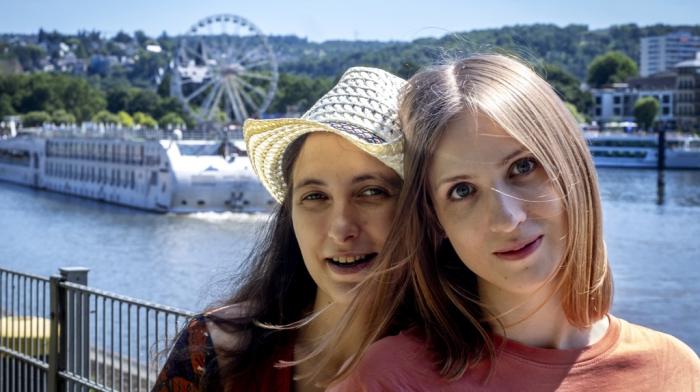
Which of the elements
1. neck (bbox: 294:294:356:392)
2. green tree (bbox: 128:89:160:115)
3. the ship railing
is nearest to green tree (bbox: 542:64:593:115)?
green tree (bbox: 128:89:160:115)

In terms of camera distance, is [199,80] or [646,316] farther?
[199,80]

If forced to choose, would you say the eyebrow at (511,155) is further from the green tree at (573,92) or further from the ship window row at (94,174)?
the green tree at (573,92)

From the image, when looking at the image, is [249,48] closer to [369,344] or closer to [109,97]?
[109,97]

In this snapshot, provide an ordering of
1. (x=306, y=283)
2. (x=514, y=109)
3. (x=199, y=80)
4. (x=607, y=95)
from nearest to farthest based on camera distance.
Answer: (x=514, y=109)
(x=306, y=283)
(x=199, y=80)
(x=607, y=95)

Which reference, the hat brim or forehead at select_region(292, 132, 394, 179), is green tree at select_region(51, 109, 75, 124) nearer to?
the hat brim

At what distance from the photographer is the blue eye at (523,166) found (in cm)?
154

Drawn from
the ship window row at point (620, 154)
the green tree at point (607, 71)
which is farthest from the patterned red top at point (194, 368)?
the green tree at point (607, 71)

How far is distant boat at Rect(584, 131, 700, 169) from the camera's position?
69375 millimetres

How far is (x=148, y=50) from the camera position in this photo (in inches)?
7121

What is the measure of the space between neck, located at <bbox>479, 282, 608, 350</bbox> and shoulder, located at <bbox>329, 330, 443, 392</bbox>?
0.39ft

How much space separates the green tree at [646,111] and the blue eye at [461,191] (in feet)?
308

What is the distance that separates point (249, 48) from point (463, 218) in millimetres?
60236

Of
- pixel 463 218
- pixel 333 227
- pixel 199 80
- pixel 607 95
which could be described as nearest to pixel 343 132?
pixel 333 227

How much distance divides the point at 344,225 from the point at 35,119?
100529 millimetres
